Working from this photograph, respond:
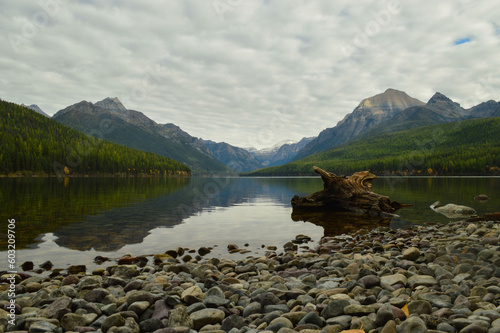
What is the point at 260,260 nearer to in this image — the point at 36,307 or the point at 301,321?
the point at 301,321

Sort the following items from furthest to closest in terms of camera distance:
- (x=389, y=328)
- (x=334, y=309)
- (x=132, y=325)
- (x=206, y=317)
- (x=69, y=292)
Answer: (x=69, y=292)
(x=334, y=309)
(x=206, y=317)
(x=132, y=325)
(x=389, y=328)

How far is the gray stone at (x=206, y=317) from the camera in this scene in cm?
677

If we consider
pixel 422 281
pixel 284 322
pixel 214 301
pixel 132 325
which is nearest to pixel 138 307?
pixel 132 325

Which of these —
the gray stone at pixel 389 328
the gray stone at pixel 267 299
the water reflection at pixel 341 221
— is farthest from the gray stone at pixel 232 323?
the water reflection at pixel 341 221

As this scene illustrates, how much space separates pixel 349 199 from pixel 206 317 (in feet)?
91.0

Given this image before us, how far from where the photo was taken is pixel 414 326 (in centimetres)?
593

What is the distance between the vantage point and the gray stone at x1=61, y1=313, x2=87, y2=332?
260 inches

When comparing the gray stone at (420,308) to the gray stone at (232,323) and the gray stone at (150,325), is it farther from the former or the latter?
the gray stone at (150,325)

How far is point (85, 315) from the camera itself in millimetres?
7039

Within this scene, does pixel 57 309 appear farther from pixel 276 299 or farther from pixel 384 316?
pixel 384 316

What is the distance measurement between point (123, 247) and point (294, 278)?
10099 millimetres

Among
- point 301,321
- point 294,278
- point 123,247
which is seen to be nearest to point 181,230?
point 123,247

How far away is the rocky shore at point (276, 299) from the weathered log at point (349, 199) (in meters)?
18.9

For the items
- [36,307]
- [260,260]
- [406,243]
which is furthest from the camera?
[406,243]
